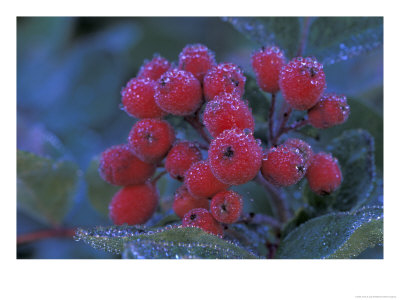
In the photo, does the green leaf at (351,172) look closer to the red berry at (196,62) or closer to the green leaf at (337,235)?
the green leaf at (337,235)

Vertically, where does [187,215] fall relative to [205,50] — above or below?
below

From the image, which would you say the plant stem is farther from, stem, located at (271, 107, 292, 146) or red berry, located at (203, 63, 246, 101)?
red berry, located at (203, 63, 246, 101)

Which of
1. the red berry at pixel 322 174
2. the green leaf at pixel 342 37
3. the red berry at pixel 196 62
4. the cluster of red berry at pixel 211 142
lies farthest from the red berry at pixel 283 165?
the green leaf at pixel 342 37

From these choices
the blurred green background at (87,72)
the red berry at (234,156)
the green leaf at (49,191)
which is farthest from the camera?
the blurred green background at (87,72)

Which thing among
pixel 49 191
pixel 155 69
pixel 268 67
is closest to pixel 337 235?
pixel 268 67
